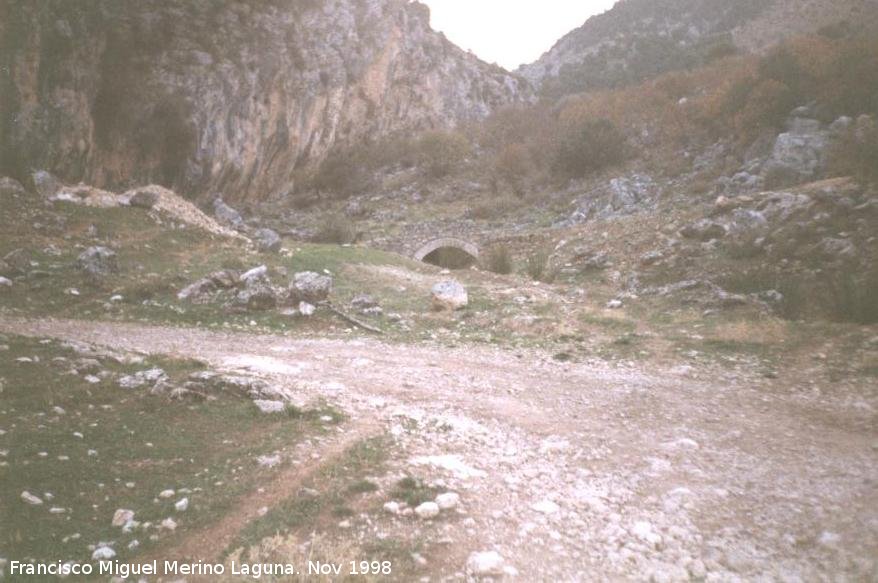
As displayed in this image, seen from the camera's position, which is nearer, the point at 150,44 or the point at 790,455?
the point at 790,455

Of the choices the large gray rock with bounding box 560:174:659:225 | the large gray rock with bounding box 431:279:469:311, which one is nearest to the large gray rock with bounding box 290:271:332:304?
the large gray rock with bounding box 431:279:469:311

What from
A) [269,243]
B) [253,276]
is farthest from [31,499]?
[269,243]

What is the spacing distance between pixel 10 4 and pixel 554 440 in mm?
16252

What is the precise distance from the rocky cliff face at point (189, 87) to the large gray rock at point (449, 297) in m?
11.3

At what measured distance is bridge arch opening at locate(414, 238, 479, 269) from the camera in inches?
763

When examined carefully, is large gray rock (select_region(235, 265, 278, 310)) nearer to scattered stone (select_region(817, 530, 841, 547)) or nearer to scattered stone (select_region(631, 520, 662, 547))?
scattered stone (select_region(631, 520, 662, 547))

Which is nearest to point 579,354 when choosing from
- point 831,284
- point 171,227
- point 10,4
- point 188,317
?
point 831,284

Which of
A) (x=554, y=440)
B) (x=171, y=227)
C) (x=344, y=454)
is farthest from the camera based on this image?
(x=171, y=227)

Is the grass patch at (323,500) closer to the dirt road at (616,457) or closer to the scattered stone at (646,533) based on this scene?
the dirt road at (616,457)

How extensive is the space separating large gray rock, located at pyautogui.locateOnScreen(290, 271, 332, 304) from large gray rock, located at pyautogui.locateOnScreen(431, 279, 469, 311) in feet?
6.95

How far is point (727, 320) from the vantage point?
886cm

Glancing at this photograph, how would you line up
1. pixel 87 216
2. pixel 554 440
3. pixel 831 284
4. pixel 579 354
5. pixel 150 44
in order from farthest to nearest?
pixel 150 44
pixel 87 216
pixel 831 284
pixel 579 354
pixel 554 440

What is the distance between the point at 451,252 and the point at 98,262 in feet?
38.4

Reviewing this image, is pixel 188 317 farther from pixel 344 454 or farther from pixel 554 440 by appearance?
pixel 554 440
